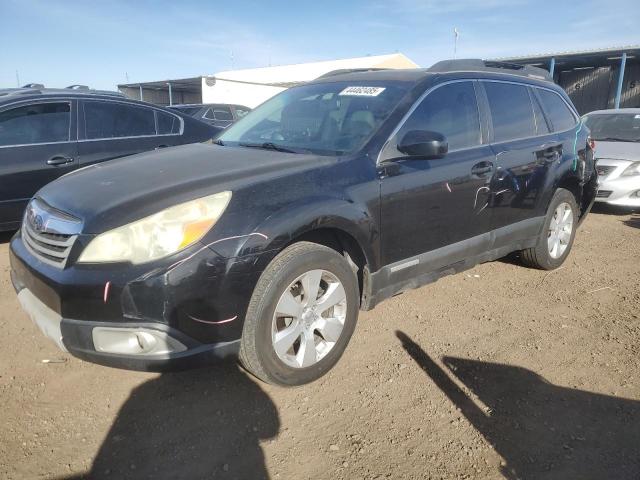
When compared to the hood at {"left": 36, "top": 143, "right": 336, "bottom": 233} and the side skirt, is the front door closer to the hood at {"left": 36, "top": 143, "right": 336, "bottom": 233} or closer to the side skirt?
the side skirt

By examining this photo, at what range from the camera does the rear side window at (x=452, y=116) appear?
3176 mm

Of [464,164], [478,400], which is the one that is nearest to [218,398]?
[478,400]

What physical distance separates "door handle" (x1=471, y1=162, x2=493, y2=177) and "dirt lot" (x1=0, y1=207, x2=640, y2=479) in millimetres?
1078

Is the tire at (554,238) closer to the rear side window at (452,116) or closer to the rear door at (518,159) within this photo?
the rear door at (518,159)

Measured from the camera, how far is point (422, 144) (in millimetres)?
2887

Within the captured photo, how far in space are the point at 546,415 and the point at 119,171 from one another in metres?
2.74

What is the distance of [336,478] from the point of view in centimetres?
204

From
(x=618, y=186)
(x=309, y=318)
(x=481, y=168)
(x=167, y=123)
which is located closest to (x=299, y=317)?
(x=309, y=318)

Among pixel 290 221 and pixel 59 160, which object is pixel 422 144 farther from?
pixel 59 160

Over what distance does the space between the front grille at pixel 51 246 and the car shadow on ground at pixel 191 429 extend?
0.84 meters

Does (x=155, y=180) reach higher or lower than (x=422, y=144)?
lower

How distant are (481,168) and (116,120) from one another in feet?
13.6

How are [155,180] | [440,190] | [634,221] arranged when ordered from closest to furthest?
[155,180], [440,190], [634,221]

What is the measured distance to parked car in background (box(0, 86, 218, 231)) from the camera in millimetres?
4727
